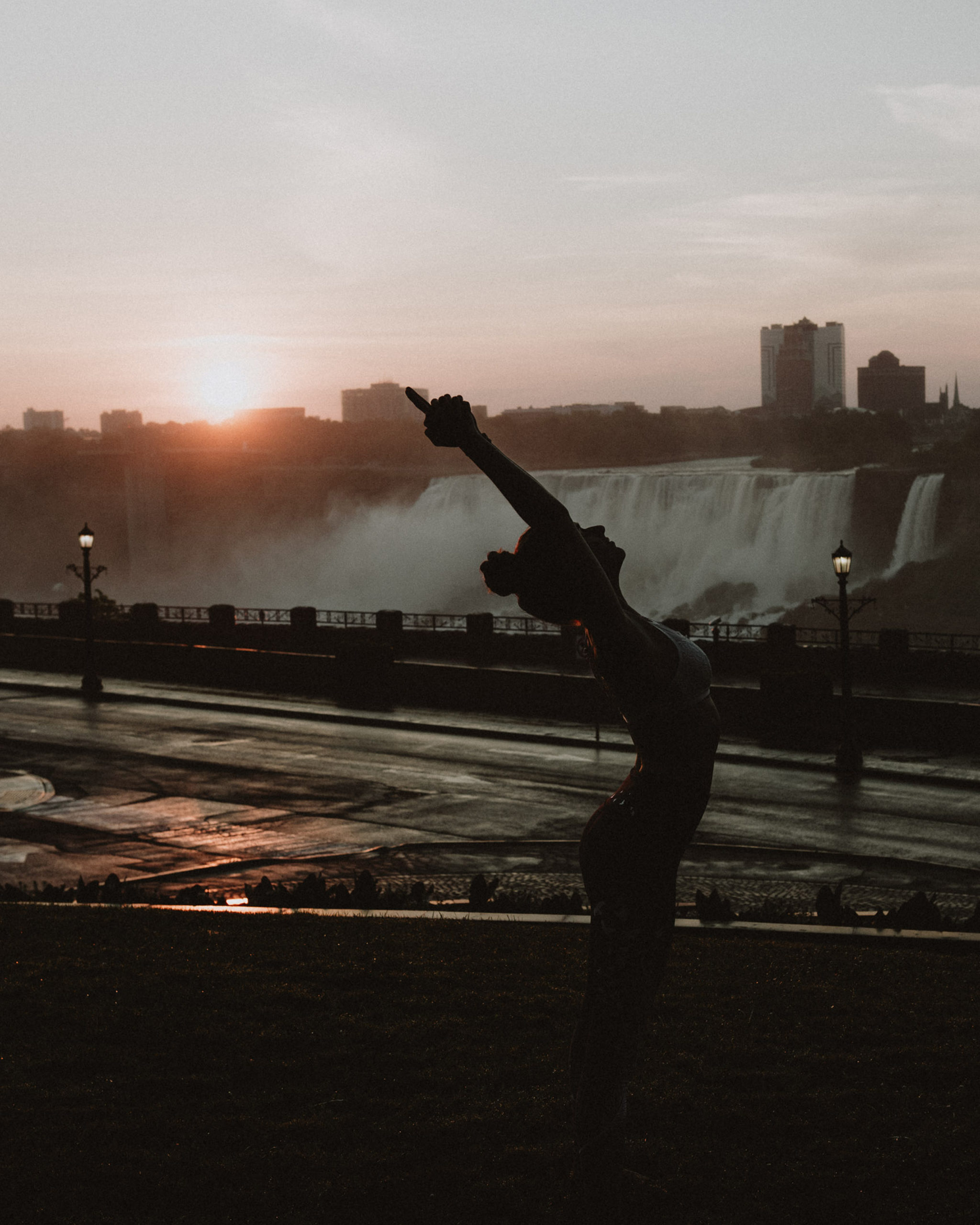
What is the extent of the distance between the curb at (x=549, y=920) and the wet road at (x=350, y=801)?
4.25 metres

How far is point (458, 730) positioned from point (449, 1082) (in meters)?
20.5

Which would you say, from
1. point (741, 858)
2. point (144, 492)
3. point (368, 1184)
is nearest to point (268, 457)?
point (144, 492)

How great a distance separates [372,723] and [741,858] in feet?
44.9

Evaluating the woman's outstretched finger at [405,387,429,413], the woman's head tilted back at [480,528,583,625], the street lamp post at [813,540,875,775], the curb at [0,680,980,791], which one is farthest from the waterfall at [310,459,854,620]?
the woman's head tilted back at [480,528,583,625]

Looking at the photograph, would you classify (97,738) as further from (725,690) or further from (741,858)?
(741,858)

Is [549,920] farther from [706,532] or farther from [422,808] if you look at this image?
[706,532]

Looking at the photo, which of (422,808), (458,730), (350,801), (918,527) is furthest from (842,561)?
(918,527)

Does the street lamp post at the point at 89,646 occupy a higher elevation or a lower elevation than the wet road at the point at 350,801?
higher

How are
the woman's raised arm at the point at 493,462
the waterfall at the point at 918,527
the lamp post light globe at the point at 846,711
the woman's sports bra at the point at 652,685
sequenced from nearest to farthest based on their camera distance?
1. the woman's raised arm at the point at 493,462
2. the woman's sports bra at the point at 652,685
3. the lamp post light globe at the point at 846,711
4. the waterfall at the point at 918,527

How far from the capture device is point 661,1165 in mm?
5027

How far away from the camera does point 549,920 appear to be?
370 inches

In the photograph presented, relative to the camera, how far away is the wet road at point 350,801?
15.8 m

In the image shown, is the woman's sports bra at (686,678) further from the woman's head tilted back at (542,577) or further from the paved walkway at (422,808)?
the paved walkway at (422,808)

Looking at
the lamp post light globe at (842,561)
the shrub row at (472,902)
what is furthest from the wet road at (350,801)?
the lamp post light globe at (842,561)
